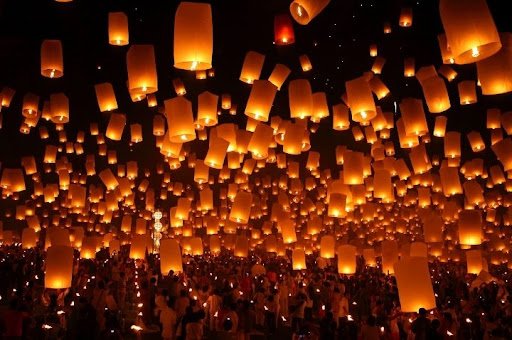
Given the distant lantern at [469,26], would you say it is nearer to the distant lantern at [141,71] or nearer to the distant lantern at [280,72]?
the distant lantern at [141,71]

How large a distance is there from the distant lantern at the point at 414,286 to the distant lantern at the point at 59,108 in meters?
6.16

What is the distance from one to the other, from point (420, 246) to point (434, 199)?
9145mm

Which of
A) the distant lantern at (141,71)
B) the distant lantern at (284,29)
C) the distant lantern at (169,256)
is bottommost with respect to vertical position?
the distant lantern at (169,256)

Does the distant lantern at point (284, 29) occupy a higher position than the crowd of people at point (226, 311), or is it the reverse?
the distant lantern at point (284, 29)

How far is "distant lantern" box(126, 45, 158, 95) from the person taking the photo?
6.02 metres

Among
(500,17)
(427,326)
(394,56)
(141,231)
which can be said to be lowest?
(427,326)

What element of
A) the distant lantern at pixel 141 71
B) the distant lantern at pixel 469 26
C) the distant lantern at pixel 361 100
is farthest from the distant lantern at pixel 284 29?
the distant lantern at pixel 469 26

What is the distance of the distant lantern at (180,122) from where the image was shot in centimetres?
632

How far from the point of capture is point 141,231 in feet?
51.7

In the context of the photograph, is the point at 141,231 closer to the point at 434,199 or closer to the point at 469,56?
the point at 434,199

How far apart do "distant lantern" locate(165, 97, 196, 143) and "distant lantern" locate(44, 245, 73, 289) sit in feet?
7.32

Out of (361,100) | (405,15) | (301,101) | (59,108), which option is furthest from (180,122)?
(405,15)

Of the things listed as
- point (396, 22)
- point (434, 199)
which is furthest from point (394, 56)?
point (434, 199)

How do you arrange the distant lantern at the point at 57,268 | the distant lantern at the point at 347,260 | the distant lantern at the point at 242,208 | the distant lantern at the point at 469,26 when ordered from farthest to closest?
the distant lantern at the point at 347,260 → the distant lantern at the point at 242,208 → the distant lantern at the point at 57,268 → the distant lantern at the point at 469,26
